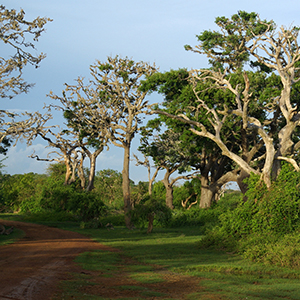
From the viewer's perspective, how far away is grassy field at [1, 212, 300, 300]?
316 inches

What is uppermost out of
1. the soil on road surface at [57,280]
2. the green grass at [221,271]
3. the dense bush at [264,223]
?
the dense bush at [264,223]

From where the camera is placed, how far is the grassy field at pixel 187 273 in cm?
802

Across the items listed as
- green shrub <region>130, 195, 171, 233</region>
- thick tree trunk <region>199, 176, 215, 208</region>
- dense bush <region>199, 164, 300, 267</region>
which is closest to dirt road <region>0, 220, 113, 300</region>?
dense bush <region>199, 164, 300, 267</region>

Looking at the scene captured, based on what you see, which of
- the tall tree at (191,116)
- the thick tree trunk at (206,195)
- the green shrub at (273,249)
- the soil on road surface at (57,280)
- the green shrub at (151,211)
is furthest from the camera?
the thick tree trunk at (206,195)

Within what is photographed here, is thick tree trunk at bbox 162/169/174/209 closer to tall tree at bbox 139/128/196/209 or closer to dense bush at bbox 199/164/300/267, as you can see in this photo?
tall tree at bbox 139/128/196/209

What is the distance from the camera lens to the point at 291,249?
12.1m

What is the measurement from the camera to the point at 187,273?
1070cm

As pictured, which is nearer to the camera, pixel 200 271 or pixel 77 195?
pixel 200 271

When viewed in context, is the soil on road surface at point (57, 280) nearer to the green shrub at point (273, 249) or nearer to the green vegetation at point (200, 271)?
the green vegetation at point (200, 271)

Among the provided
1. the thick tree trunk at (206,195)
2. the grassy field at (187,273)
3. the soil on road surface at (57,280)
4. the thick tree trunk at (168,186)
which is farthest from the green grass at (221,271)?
the thick tree trunk at (168,186)

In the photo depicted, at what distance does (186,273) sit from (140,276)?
5.07 feet

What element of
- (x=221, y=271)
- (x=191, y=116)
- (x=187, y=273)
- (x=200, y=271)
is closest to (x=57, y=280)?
(x=187, y=273)

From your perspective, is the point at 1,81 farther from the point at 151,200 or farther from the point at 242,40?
the point at 242,40

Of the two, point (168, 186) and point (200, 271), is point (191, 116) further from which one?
point (200, 271)
